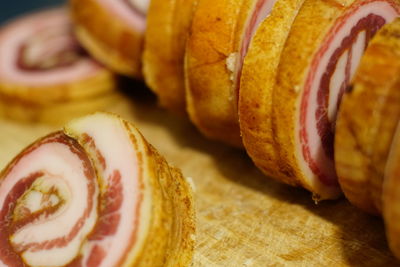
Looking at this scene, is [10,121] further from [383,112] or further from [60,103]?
[383,112]

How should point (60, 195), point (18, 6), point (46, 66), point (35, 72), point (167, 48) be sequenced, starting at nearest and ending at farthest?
point (60, 195) < point (167, 48) < point (35, 72) < point (46, 66) < point (18, 6)

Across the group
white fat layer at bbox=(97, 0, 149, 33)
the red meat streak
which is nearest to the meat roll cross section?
white fat layer at bbox=(97, 0, 149, 33)

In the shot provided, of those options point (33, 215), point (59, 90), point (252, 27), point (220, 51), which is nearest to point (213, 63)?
point (220, 51)

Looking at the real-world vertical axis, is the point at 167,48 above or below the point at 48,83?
above

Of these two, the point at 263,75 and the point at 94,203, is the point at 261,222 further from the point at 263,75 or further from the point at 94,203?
the point at 94,203

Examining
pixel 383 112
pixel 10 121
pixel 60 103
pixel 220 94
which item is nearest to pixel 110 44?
pixel 60 103

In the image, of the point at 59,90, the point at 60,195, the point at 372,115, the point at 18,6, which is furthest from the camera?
the point at 18,6

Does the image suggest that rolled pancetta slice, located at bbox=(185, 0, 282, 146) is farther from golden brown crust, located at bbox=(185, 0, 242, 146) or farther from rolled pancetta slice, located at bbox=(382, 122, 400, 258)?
rolled pancetta slice, located at bbox=(382, 122, 400, 258)
